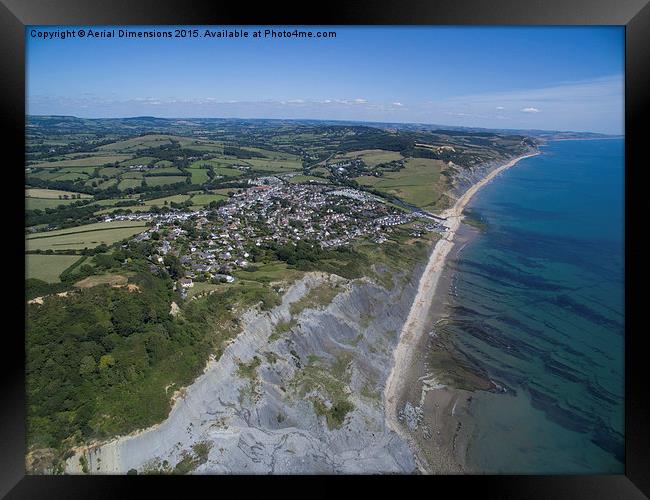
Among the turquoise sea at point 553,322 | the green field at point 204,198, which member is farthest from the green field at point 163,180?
the turquoise sea at point 553,322

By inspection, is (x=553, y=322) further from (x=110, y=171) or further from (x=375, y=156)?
(x=110, y=171)

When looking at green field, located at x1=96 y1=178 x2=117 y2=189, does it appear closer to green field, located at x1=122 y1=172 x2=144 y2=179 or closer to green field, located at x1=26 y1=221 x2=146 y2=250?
green field, located at x1=122 y1=172 x2=144 y2=179

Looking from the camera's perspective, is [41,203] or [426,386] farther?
[426,386]

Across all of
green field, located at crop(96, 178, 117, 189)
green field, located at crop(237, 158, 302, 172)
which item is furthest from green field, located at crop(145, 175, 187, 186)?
green field, located at crop(237, 158, 302, 172)

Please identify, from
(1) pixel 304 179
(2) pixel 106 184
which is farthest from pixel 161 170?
(1) pixel 304 179
